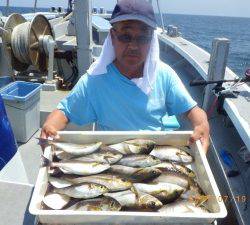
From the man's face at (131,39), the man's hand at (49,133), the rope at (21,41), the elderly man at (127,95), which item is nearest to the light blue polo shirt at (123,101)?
the elderly man at (127,95)

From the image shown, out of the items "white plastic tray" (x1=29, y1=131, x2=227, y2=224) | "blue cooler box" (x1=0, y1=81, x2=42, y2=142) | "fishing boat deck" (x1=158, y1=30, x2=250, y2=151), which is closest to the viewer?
"white plastic tray" (x1=29, y1=131, x2=227, y2=224)

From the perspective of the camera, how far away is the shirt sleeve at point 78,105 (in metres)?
2.29

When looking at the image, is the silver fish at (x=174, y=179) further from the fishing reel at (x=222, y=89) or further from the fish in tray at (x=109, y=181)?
the fishing reel at (x=222, y=89)

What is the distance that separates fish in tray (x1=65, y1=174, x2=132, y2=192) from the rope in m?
3.55

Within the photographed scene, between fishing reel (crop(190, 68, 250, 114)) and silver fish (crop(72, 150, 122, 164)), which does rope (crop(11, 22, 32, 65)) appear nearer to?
fishing reel (crop(190, 68, 250, 114))

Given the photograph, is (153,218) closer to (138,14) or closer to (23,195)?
(23,195)

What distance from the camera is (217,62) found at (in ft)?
10.8

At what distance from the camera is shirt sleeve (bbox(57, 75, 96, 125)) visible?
90.1 inches

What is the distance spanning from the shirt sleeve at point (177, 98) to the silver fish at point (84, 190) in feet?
3.47

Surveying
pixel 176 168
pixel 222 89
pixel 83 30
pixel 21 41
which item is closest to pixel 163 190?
pixel 176 168

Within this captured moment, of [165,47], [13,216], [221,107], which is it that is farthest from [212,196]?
[165,47]

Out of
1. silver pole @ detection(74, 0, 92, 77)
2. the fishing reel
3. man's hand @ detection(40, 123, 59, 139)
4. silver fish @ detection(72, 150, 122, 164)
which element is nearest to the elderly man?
man's hand @ detection(40, 123, 59, 139)

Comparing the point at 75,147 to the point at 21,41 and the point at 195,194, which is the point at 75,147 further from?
the point at 21,41

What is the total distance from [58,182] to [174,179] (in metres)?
0.52
